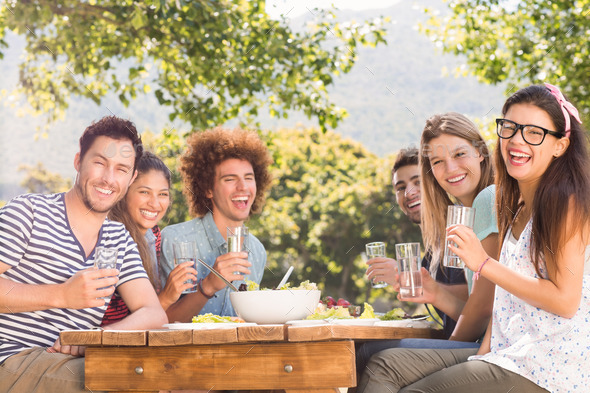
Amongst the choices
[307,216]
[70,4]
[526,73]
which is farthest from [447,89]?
[70,4]

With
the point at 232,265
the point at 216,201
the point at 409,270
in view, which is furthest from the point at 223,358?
the point at 216,201

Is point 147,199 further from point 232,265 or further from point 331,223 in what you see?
point 331,223

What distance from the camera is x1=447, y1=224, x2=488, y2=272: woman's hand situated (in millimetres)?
2197

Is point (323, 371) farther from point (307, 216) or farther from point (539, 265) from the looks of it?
point (307, 216)

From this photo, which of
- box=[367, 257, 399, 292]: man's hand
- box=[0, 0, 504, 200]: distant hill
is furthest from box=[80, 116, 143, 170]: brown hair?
box=[0, 0, 504, 200]: distant hill

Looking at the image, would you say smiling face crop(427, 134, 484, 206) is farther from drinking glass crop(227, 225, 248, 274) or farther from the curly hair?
the curly hair

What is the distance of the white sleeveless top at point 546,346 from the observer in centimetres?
211

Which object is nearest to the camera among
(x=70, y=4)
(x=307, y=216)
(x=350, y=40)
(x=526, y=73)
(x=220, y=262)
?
(x=220, y=262)

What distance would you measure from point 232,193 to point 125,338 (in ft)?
5.96

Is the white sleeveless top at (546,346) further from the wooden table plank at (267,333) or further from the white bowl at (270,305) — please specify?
the wooden table plank at (267,333)

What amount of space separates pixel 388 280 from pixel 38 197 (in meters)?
1.52

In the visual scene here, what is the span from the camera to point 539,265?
2203mm

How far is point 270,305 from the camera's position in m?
2.33

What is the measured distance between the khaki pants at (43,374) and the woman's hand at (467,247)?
131 centimetres
